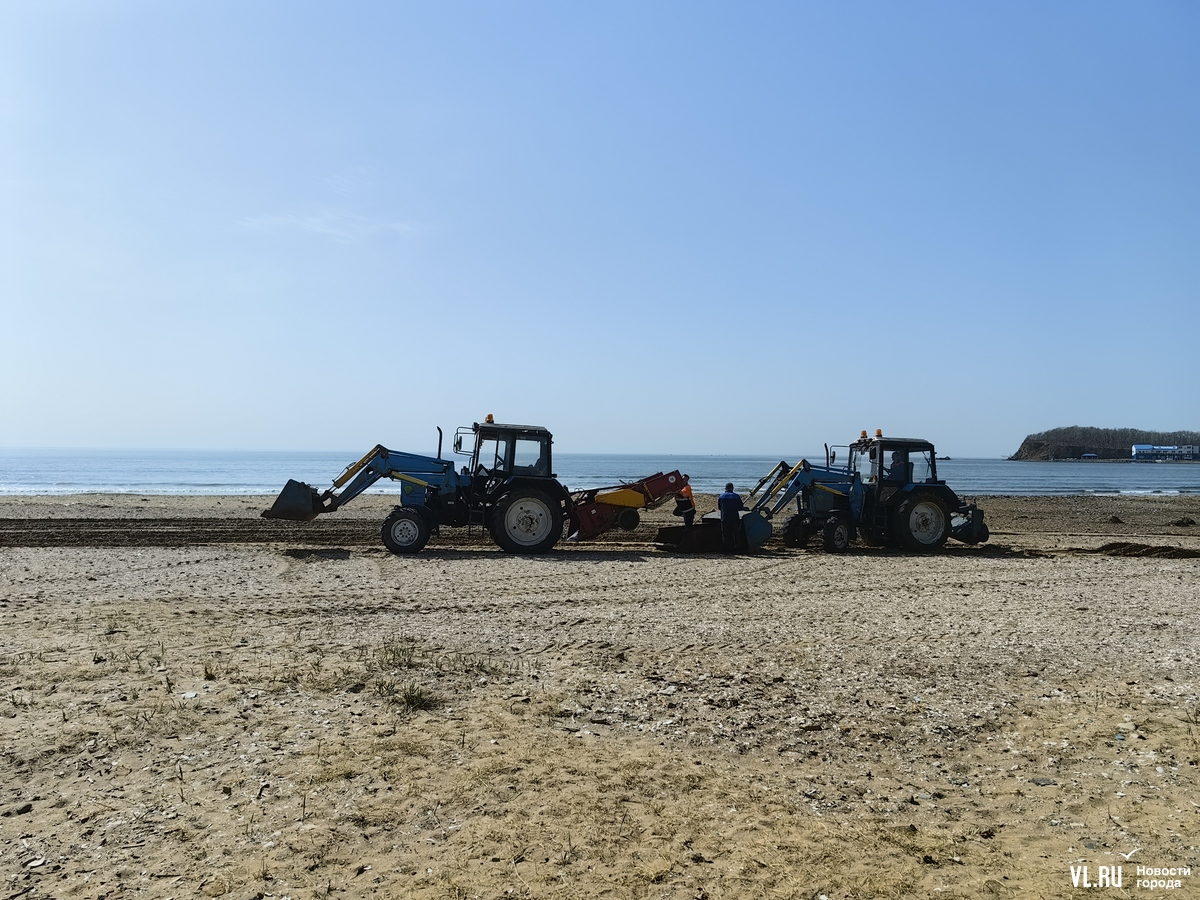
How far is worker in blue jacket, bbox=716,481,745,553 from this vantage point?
611 inches

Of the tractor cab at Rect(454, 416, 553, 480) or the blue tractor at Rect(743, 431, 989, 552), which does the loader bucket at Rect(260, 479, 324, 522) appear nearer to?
the tractor cab at Rect(454, 416, 553, 480)

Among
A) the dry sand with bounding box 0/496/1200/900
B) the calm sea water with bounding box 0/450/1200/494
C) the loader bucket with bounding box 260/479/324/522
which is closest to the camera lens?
the dry sand with bounding box 0/496/1200/900

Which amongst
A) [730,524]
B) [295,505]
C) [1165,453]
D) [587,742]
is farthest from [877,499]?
[1165,453]

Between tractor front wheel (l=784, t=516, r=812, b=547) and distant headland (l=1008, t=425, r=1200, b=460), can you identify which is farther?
distant headland (l=1008, t=425, r=1200, b=460)

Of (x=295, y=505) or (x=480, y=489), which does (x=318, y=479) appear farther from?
(x=480, y=489)

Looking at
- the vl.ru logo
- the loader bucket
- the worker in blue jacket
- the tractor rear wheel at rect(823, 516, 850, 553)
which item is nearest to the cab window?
the worker in blue jacket

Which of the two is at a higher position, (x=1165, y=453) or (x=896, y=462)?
(x=1165, y=453)

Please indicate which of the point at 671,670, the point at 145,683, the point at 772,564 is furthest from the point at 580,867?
the point at 772,564

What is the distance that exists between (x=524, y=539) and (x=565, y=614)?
578 cm

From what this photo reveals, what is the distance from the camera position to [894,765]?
4914 mm

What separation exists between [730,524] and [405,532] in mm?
6167

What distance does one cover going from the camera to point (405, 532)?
14.6 m

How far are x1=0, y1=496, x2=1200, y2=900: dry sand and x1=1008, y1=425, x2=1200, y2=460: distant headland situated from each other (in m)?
157

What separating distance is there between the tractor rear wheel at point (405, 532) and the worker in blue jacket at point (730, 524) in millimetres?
5701
